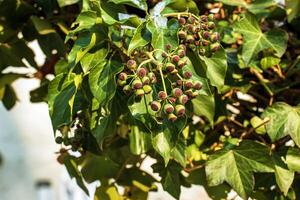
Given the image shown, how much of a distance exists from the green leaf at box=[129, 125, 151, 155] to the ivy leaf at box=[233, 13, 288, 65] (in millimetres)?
226

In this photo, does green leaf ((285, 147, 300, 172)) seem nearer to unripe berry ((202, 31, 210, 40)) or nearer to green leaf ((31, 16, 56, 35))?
unripe berry ((202, 31, 210, 40))

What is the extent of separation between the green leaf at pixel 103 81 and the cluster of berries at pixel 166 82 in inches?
0.6

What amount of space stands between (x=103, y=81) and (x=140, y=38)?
0.26 feet

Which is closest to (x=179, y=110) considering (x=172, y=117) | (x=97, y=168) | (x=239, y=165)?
(x=172, y=117)

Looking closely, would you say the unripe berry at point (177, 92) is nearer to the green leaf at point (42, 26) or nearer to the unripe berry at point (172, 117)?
the unripe berry at point (172, 117)

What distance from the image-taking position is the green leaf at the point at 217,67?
36.7 inches

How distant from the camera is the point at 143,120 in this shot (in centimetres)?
85

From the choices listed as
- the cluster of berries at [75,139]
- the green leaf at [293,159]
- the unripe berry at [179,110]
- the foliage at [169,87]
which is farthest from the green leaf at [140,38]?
the green leaf at [293,159]

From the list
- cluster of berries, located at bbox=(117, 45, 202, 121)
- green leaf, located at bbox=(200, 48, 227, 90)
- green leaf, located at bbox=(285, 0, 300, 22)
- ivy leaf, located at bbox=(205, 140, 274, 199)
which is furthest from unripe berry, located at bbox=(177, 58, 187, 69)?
green leaf, located at bbox=(285, 0, 300, 22)

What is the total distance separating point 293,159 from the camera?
0.99m

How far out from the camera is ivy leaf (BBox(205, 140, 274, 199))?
37.8 inches

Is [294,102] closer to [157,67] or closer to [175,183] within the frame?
[175,183]

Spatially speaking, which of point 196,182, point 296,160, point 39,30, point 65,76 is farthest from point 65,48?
point 296,160

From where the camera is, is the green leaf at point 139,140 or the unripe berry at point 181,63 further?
the green leaf at point 139,140
